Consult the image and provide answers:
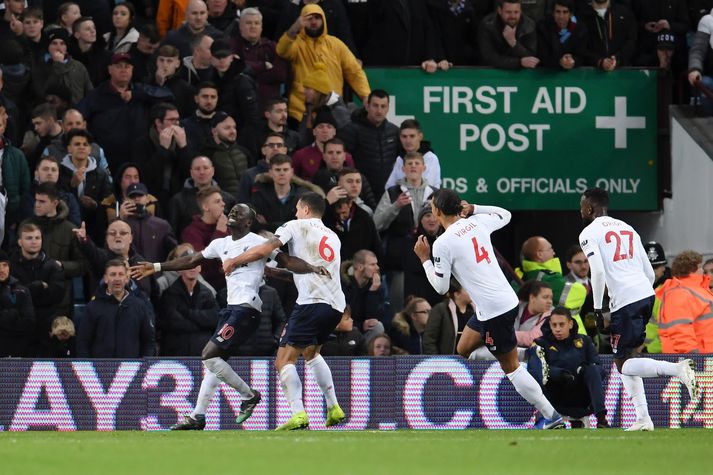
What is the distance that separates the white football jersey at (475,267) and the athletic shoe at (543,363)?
1.50 meters

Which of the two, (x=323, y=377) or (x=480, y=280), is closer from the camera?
(x=480, y=280)

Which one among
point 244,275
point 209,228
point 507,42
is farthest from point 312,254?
point 507,42

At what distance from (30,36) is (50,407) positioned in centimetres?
542

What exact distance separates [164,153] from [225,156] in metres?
0.75

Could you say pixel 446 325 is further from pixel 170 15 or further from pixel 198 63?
pixel 170 15

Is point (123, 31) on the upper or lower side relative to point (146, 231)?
upper

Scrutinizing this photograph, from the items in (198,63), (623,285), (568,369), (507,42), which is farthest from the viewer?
(507,42)

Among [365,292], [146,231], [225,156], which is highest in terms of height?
[225,156]

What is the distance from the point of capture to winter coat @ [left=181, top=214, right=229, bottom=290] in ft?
55.6

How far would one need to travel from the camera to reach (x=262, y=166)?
17.8 m

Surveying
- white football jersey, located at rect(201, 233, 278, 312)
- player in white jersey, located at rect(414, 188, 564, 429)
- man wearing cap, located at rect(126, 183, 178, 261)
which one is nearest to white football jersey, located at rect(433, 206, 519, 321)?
player in white jersey, located at rect(414, 188, 564, 429)

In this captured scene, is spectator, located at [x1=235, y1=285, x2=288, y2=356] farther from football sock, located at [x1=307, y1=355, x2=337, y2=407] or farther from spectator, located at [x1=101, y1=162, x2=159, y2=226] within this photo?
football sock, located at [x1=307, y1=355, x2=337, y2=407]

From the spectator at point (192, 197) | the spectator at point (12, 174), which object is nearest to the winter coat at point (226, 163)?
the spectator at point (192, 197)

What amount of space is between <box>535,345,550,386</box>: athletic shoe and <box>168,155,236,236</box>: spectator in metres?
4.34
